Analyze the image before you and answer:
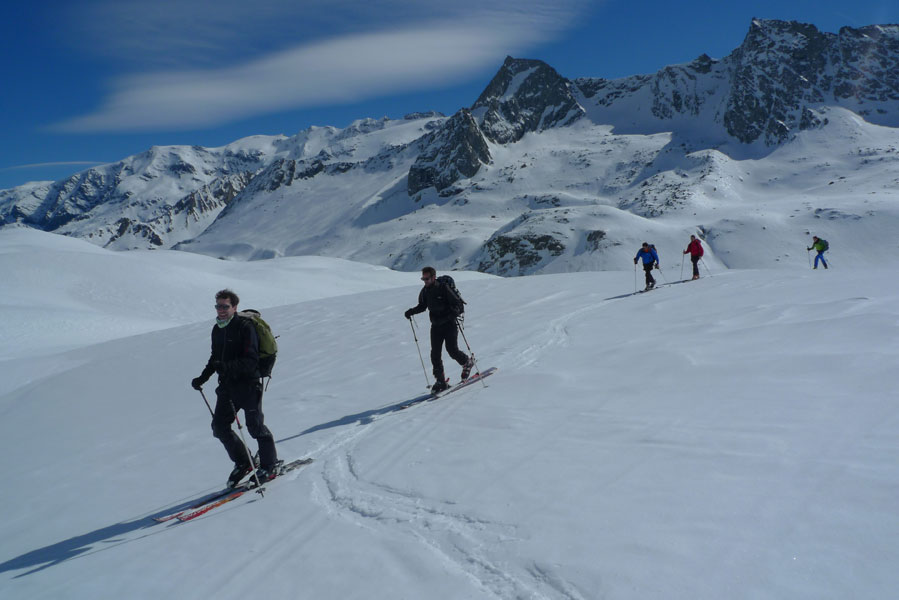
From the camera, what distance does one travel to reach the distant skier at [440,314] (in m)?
9.49

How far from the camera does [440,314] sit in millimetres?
9633

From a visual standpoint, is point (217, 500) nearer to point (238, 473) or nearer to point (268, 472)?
point (238, 473)

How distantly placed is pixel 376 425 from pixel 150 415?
606cm

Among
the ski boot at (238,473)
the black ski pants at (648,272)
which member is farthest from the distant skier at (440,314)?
the black ski pants at (648,272)

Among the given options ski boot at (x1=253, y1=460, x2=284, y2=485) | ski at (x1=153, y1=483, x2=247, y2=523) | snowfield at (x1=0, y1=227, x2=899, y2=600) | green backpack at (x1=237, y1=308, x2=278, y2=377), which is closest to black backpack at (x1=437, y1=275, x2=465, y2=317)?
snowfield at (x1=0, y1=227, x2=899, y2=600)

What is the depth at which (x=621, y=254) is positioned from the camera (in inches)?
4050

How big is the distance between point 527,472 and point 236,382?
3632mm

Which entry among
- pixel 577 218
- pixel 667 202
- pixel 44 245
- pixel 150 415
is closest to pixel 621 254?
pixel 577 218

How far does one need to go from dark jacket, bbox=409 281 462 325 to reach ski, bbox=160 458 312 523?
3644 millimetres

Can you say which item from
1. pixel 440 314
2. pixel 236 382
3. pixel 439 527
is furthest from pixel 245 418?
pixel 440 314

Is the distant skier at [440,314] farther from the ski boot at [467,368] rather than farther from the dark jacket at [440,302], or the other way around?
the ski boot at [467,368]

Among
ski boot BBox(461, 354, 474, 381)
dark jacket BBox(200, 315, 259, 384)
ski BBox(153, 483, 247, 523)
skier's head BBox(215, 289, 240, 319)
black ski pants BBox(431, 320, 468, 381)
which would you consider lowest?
ski BBox(153, 483, 247, 523)

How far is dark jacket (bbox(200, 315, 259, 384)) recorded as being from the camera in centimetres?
629

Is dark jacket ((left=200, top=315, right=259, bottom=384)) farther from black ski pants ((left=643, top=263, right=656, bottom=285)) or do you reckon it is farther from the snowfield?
black ski pants ((left=643, top=263, right=656, bottom=285))
